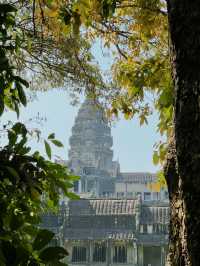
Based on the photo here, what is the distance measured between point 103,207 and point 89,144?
22.9 metres

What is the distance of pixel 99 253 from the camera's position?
2678 centimetres

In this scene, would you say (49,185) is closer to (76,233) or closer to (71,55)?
(71,55)

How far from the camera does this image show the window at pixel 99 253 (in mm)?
26469

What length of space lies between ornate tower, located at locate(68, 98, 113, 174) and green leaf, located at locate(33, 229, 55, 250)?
47403 millimetres

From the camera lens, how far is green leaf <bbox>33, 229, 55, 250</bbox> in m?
1.21

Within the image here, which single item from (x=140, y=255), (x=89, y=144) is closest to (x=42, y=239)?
(x=140, y=255)

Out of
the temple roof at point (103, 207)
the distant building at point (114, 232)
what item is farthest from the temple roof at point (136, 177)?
the distant building at point (114, 232)

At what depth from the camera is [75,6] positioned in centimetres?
167

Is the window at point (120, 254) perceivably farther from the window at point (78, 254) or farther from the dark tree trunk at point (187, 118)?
the dark tree trunk at point (187, 118)

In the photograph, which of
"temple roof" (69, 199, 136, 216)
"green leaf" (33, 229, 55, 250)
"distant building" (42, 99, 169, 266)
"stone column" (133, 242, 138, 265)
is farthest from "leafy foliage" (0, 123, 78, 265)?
"temple roof" (69, 199, 136, 216)

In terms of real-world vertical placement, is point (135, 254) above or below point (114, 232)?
below

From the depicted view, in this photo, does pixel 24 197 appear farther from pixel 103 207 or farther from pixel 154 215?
pixel 103 207

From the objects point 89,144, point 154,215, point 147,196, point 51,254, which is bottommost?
point 51,254

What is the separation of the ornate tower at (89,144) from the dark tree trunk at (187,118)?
47.7m
